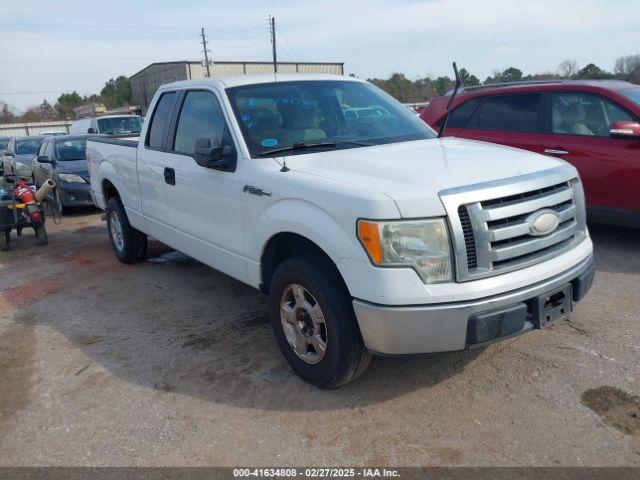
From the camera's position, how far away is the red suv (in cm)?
597

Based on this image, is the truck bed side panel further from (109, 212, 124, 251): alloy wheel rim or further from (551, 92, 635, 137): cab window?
(551, 92, 635, 137): cab window

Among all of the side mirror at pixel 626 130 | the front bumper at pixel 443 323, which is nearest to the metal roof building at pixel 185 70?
the side mirror at pixel 626 130

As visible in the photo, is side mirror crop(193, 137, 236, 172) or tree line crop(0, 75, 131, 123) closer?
side mirror crop(193, 137, 236, 172)

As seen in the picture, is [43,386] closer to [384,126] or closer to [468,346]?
[468,346]

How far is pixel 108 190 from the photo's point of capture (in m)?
7.10

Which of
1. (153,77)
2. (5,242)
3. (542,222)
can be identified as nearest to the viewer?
(542,222)

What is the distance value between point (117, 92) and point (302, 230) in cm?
8912

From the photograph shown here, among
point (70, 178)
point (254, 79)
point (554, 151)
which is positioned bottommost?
point (70, 178)

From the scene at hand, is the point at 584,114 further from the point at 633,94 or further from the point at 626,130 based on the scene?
Result: the point at 626,130

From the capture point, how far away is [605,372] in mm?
3662

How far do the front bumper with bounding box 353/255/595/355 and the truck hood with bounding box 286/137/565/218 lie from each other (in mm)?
508

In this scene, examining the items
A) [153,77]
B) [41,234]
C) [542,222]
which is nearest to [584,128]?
[542,222]

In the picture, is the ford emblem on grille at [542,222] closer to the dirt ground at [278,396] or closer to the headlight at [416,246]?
the headlight at [416,246]

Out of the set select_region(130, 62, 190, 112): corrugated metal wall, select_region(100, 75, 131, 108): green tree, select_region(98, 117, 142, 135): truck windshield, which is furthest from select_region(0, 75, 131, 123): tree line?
select_region(98, 117, 142, 135): truck windshield
